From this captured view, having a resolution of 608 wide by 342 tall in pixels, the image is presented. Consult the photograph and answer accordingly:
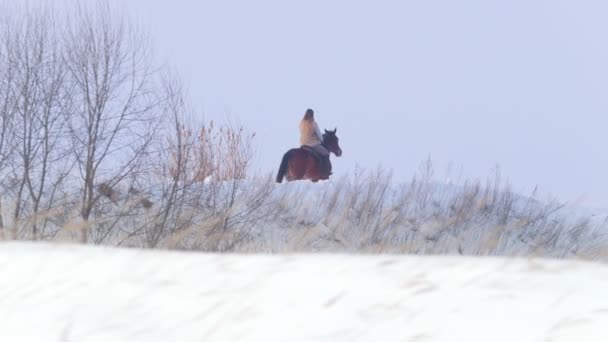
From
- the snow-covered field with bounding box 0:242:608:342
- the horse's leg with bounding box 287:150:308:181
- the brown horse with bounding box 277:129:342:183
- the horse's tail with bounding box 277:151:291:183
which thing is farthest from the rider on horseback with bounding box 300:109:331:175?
the snow-covered field with bounding box 0:242:608:342

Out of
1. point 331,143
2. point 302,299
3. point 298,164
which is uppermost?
point 331,143

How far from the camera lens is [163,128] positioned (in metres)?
15.2

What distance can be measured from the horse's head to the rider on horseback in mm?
142

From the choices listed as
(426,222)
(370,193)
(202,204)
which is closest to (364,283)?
(370,193)

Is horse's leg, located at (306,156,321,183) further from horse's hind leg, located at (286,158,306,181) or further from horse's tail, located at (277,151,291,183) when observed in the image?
horse's tail, located at (277,151,291,183)

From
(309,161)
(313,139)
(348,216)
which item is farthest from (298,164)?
(348,216)

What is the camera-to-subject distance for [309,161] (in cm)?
1670

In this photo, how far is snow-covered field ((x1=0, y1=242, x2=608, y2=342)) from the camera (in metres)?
2.10

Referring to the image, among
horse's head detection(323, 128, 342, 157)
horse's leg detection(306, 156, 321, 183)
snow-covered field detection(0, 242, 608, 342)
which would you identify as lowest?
snow-covered field detection(0, 242, 608, 342)

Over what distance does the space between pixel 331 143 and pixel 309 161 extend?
54 cm

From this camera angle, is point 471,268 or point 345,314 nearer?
point 345,314

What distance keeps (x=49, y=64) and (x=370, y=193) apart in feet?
22.3

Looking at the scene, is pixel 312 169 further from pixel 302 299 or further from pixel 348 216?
pixel 302 299

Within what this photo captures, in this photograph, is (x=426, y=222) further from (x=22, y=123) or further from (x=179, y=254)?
(x=179, y=254)
